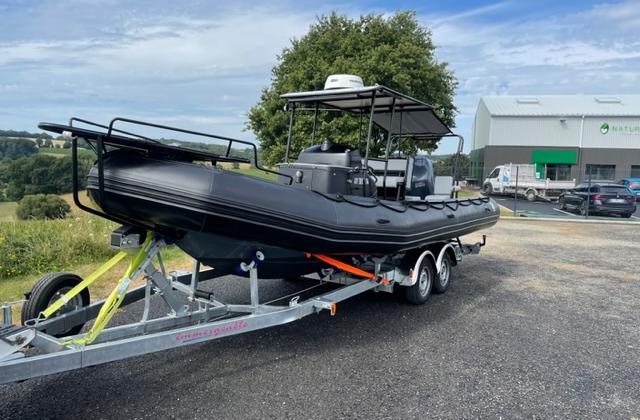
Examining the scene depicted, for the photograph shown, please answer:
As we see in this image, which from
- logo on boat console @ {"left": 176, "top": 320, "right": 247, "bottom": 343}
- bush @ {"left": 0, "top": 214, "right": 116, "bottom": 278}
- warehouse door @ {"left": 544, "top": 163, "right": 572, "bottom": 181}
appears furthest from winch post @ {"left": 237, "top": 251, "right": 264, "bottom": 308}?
warehouse door @ {"left": 544, "top": 163, "right": 572, "bottom": 181}

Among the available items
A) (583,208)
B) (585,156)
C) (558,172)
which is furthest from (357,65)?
(585,156)

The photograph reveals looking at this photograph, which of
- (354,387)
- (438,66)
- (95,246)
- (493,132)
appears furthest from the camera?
(493,132)

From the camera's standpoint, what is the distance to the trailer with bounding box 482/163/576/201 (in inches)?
973

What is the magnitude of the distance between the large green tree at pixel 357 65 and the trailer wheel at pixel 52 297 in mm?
12501

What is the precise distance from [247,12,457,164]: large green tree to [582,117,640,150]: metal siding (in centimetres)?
2237

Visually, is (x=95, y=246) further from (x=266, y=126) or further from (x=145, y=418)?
(x=266, y=126)

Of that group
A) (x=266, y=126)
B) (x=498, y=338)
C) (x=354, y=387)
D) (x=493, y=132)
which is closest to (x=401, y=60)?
(x=266, y=126)

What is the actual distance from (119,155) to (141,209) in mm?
419

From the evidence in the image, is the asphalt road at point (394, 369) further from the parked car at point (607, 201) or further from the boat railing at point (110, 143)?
the parked car at point (607, 201)

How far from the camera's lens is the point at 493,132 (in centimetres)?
3784

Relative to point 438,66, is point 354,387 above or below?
below

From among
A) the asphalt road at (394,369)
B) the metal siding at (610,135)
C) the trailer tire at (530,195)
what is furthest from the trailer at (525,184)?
the asphalt road at (394,369)

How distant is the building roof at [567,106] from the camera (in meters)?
36.9

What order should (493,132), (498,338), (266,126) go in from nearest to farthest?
(498,338) → (266,126) → (493,132)
